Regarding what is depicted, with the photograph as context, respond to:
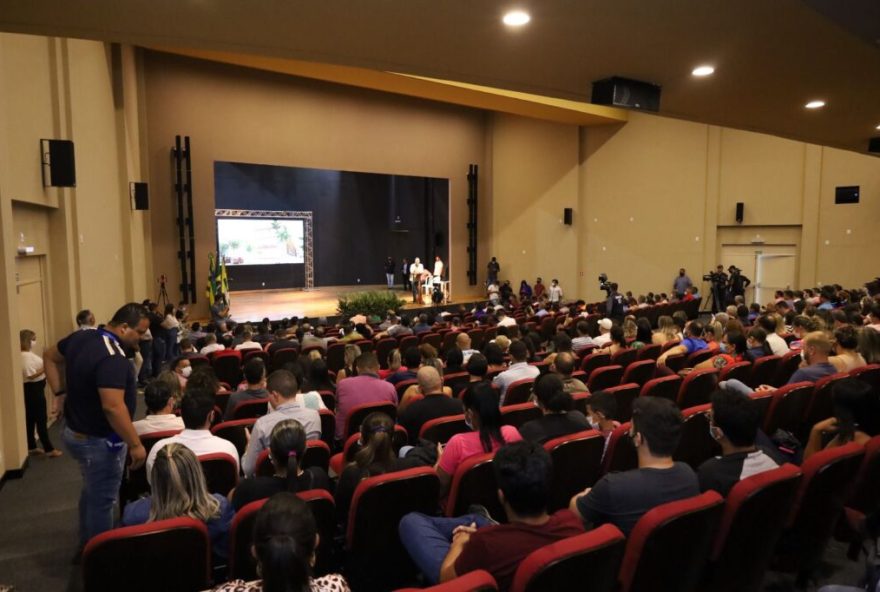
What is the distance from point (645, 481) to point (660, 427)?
0.71ft

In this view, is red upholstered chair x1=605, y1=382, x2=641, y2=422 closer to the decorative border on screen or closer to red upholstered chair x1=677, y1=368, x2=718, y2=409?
red upholstered chair x1=677, y1=368, x2=718, y2=409

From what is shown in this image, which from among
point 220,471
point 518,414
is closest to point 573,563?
point 220,471

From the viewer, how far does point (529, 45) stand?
454 centimetres

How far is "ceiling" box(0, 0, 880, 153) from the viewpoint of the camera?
12.2 feet

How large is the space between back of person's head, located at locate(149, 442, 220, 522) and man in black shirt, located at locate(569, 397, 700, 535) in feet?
4.85

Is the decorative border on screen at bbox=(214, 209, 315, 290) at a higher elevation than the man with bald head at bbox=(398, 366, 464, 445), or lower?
higher

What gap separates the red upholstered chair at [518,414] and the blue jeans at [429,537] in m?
1.46

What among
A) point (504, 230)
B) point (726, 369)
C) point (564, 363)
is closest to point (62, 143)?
point (564, 363)

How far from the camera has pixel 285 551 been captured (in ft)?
5.21

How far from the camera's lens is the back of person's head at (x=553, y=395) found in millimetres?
3332

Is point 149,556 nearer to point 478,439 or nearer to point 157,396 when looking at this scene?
point 478,439

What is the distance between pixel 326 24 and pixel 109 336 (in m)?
2.43

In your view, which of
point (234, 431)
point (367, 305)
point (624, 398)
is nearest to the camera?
point (234, 431)

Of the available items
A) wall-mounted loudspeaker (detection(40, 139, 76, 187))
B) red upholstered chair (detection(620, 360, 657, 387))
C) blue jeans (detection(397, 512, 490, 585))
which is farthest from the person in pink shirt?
wall-mounted loudspeaker (detection(40, 139, 76, 187))
